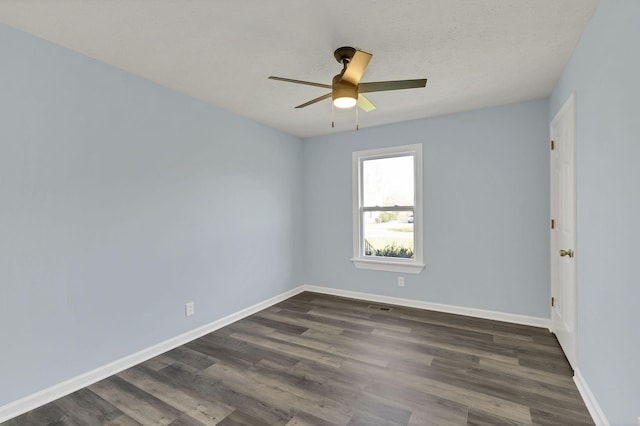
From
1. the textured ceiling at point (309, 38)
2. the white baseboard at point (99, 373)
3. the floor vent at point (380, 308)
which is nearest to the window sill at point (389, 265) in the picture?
the floor vent at point (380, 308)

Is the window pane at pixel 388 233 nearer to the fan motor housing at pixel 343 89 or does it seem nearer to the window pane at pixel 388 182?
the window pane at pixel 388 182

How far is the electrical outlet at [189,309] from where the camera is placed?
302 cm

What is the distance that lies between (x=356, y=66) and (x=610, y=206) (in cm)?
167

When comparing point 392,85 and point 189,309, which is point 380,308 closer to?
point 189,309

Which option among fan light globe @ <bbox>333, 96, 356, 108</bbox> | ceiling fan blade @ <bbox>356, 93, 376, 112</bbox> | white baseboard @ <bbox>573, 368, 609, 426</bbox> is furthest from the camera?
ceiling fan blade @ <bbox>356, 93, 376, 112</bbox>

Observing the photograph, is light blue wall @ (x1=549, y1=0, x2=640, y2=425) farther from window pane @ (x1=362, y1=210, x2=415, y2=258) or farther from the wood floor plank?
the wood floor plank

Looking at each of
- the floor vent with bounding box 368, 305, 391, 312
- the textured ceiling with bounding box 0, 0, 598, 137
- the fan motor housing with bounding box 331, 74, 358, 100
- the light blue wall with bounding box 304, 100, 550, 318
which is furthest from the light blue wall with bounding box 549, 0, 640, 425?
the floor vent with bounding box 368, 305, 391, 312

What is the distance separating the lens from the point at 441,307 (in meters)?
3.78

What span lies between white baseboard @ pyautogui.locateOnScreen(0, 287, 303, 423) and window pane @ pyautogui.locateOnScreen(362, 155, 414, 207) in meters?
2.46

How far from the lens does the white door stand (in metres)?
2.23

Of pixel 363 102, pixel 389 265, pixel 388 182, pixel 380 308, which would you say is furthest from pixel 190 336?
pixel 388 182

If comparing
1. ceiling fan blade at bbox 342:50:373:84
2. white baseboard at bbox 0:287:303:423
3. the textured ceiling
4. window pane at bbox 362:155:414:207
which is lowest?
white baseboard at bbox 0:287:303:423

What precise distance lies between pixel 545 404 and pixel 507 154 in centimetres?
250

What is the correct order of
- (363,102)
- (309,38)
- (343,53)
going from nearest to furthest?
(309,38) → (343,53) → (363,102)
